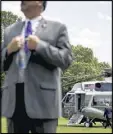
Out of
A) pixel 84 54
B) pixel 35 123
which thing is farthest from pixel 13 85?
pixel 84 54

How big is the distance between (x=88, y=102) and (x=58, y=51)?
24.7 m

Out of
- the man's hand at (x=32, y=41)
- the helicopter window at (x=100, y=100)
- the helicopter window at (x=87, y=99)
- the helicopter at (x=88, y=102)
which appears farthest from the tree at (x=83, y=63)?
the man's hand at (x=32, y=41)

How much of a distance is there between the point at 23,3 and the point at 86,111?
23.3m

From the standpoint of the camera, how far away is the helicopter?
84.6ft

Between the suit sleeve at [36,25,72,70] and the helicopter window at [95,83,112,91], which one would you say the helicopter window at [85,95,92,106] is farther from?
the suit sleeve at [36,25,72,70]

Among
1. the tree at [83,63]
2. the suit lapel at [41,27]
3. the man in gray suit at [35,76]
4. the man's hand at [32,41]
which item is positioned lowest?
the man in gray suit at [35,76]

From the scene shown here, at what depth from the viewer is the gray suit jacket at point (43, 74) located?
8.98 feet

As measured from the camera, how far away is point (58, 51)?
2760 mm

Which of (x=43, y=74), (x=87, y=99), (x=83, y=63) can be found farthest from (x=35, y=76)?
(x=83, y=63)

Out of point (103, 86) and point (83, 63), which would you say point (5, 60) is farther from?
point (83, 63)

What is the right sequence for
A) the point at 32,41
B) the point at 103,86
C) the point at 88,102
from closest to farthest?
the point at 32,41 → the point at 88,102 → the point at 103,86

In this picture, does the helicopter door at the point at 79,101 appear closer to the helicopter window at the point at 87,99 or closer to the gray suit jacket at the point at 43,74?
the helicopter window at the point at 87,99

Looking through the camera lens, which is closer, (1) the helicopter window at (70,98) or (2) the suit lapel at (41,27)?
(2) the suit lapel at (41,27)

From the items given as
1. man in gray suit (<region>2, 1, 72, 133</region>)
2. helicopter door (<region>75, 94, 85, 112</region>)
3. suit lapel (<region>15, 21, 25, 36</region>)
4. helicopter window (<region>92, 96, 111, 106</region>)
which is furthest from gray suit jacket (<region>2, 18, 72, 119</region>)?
helicopter door (<region>75, 94, 85, 112</region>)
